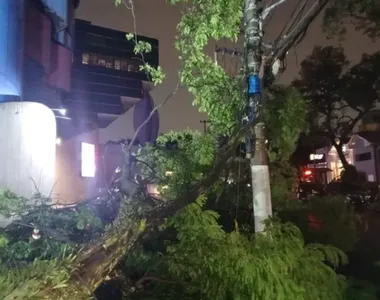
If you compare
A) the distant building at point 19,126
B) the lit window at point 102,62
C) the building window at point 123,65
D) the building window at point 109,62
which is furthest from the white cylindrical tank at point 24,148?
the building window at point 123,65

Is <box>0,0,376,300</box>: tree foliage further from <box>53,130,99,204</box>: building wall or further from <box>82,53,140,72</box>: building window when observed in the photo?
<box>82,53,140,72</box>: building window

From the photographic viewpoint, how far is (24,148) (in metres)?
11.4

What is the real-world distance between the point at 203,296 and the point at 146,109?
2666 centimetres

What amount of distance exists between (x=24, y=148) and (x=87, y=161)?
9.52 metres

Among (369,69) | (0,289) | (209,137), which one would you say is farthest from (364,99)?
(0,289)

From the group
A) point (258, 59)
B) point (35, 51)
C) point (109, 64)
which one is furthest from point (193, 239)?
point (109, 64)

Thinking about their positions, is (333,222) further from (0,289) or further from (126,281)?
(0,289)

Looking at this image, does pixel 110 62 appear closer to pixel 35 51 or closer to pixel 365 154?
pixel 35 51

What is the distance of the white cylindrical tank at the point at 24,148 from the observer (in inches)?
438

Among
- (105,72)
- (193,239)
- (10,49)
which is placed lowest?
(193,239)

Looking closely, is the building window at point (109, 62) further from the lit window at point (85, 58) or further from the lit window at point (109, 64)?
the lit window at point (85, 58)

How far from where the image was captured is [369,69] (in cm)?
2734

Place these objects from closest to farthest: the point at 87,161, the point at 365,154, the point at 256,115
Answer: the point at 256,115 < the point at 87,161 < the point at 365,154

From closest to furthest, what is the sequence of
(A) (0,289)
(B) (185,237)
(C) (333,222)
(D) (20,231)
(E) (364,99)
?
(A) (0,289), (B) (185,237), (D) (20,231), (C) (333,222), (E) (364,99)
